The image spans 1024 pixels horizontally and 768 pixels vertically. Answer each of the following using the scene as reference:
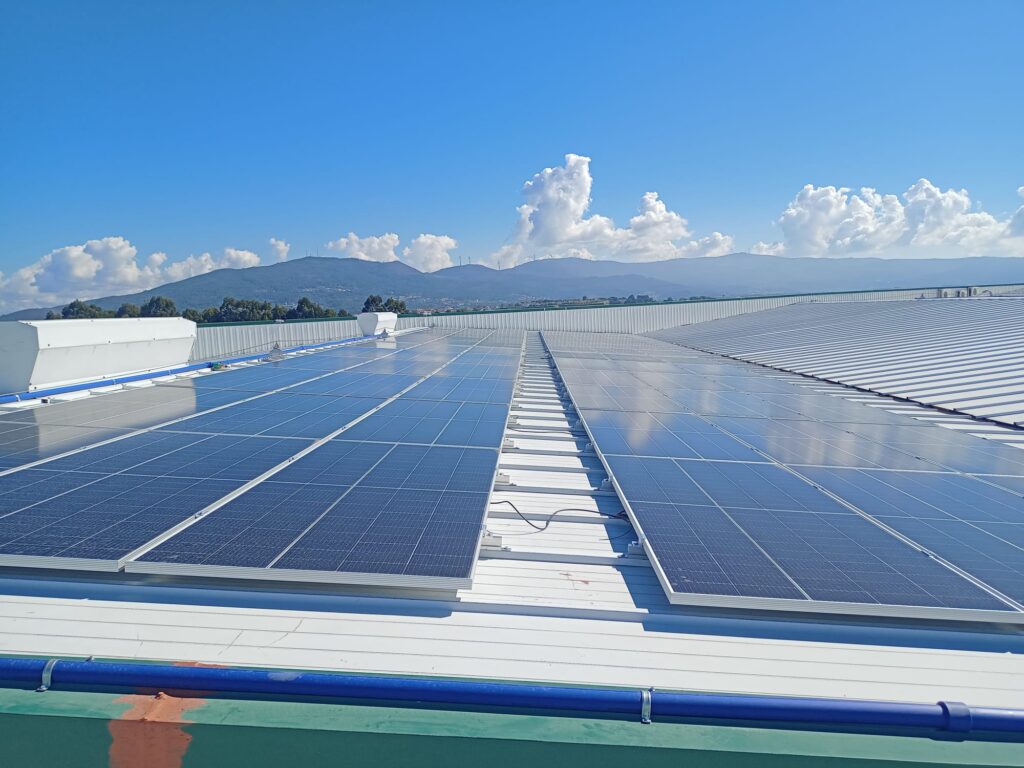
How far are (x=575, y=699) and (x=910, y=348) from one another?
82.7ft

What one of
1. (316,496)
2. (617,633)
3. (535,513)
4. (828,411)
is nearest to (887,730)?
(617,633)

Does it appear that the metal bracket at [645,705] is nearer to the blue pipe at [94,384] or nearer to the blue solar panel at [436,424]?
the blue solar panel at [436,424]

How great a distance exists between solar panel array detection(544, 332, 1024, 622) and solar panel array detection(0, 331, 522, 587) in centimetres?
218

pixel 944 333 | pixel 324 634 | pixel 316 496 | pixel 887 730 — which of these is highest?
pixel 944 333

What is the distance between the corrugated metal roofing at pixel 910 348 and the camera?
15750 millimetres

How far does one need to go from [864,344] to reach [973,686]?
2528 cm

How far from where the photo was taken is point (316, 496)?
6.47 meters

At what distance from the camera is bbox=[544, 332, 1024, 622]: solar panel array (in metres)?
4.92

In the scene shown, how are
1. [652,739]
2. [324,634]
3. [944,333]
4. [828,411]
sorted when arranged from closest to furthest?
1. [652,739]
2. [324,634]
3. [828,411]
4. [944,333]

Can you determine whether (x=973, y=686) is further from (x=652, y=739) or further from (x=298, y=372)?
(x=298, y=372)

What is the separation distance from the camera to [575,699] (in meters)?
3.76

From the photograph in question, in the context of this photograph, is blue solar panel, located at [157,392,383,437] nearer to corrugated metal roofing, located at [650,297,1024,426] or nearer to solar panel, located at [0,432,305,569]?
solar panel, located at [0,432,305,569]

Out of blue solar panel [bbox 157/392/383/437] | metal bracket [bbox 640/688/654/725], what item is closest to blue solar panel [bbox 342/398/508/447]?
blue solar panel [bbox 157/392/383/437]

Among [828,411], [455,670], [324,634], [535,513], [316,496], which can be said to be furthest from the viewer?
[828,411]
